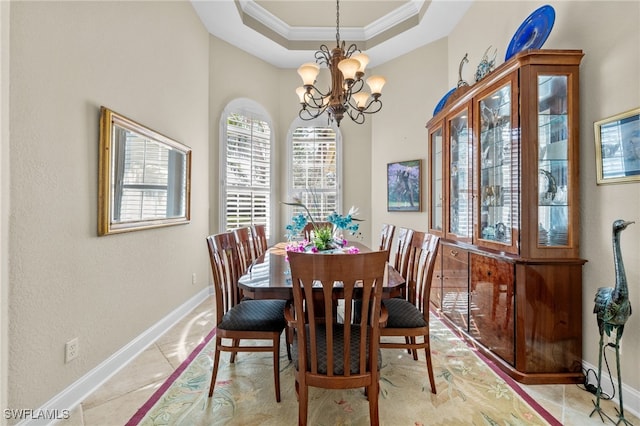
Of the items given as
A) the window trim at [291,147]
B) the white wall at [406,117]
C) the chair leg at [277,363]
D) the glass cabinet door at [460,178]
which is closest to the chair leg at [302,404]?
the chair leg at [277,363]

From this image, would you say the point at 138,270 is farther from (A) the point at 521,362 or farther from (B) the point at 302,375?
(A) the point at 521,362

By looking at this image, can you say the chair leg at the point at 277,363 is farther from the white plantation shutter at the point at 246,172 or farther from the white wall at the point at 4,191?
the white plantation shutter at the point at 246,172

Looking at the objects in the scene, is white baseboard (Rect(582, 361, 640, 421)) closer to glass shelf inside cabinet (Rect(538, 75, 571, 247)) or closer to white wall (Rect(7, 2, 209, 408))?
glass shelf inside cabinet (Rect(538, 75, 571, 247))

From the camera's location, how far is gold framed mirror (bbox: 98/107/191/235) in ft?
6.39

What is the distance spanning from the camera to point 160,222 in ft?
8.63

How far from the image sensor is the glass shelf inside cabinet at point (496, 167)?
2180mm

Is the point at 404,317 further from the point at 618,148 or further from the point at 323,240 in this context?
the point at 618,148

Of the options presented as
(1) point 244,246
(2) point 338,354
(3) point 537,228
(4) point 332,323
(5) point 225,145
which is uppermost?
(5) point 225,145

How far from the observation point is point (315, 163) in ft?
15.0

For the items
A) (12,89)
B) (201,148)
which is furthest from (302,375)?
(201,148)

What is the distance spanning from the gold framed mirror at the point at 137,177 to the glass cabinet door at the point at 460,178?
2828 millimetres

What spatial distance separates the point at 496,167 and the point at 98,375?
3.33 m

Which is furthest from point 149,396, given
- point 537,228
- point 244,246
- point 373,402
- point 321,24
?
point 321,24

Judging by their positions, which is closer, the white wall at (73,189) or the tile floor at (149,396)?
Answer: the white wall at (73,189)
